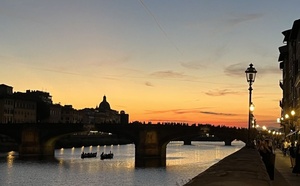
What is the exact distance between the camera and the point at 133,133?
116 metres

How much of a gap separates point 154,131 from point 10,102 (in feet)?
249

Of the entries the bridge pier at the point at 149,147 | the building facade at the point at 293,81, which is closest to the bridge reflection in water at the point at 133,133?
the bridge pier at the point at 149,147

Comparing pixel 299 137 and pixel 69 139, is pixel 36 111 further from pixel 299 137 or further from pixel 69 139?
pixel 299 137

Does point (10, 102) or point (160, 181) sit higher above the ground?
point (10, 102)

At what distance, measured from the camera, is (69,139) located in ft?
626

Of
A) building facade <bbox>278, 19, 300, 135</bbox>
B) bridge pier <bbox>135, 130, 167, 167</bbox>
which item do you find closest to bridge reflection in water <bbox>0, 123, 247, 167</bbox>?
bridge pier <bbox>135, 130, 167, 167</bbox>

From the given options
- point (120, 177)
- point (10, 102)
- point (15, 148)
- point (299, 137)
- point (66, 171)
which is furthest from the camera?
point (10, 102)

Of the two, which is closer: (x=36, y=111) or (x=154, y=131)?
(x=154, y=131)

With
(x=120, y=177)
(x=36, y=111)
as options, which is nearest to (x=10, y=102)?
(x=36, y=111)

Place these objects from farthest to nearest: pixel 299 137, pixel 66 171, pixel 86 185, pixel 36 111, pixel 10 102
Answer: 1. pixel 36 111
2. pixel 10 102
3. pixel 66 171
4. pixel 86 185
5. pixel 299 137

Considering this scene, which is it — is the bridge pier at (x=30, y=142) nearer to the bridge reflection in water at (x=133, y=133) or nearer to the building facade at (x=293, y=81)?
the bridge reflection in water at (x=133, y=133)

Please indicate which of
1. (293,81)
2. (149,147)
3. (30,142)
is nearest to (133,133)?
(149,147)

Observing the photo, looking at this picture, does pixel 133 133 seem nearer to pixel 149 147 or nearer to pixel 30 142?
pixel 149 147

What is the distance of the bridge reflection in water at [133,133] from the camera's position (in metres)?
113
